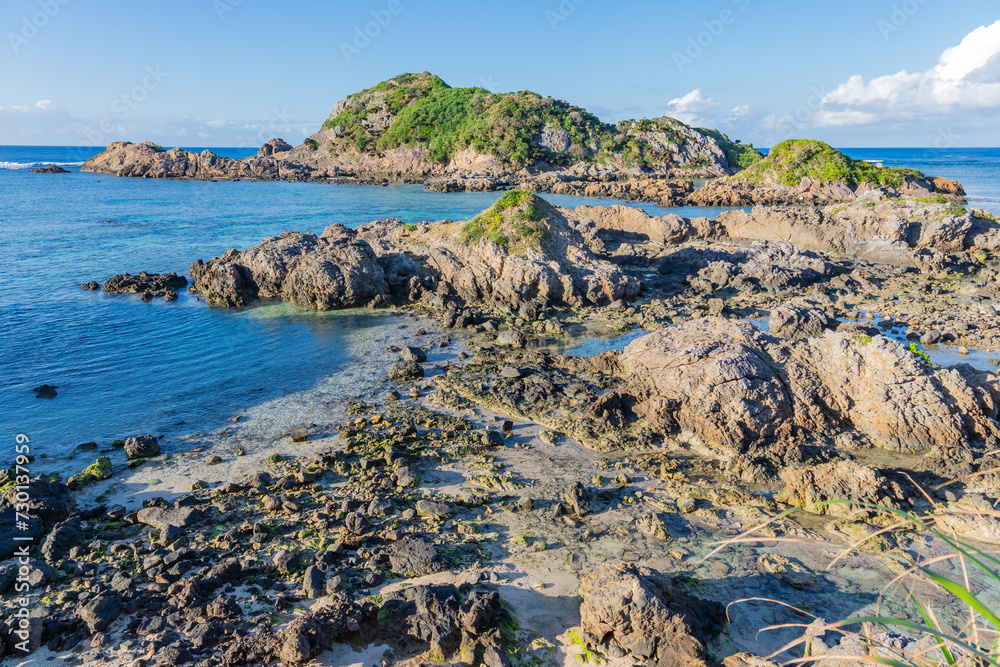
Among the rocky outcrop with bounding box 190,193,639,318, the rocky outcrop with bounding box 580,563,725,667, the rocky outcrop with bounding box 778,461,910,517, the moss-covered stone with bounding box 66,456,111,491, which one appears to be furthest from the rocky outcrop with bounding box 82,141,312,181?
the rocky outcrop with bounding box 580,563,725,667

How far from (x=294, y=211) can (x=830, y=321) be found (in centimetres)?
5159

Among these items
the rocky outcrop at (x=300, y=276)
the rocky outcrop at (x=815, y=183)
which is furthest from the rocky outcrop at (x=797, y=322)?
the rocky outcrop at (x=815, y=183)

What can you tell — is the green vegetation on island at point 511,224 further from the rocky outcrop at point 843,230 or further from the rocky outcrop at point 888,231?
the rocky outcrop at point 888,231

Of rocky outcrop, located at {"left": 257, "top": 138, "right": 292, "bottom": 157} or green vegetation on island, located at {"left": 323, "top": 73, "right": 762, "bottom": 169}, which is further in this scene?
rocky outcrop, located at {"left": 257, "top": 138, "right": 292, "bottom": 157}

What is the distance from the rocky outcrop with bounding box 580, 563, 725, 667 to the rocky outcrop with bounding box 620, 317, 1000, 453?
233 inches

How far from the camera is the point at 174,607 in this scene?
877 cm

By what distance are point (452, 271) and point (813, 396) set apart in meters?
16.8

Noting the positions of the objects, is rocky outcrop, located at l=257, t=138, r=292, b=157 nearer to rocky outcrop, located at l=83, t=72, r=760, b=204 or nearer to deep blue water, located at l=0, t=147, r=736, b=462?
rocky outcrop, located at l=83, t=72, r=760, b=204

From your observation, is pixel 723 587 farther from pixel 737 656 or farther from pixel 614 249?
pixel 614 249

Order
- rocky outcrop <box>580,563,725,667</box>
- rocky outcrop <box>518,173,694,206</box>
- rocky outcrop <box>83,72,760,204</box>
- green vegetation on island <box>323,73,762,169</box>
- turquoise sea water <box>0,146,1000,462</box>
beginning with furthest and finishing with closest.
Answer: green vegetation on island <box>323,73,762,169</box> < rocky outcrop <box>83,72,760,204</box> < rocky outcrop <box>518,173,694,206</box> < turquoise sea water <box>0,146,1000,462</box> < rocky outcrop <box>580,563,725,667</box>

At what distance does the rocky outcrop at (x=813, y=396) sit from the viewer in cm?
1336

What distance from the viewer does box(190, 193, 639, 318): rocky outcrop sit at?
82.5 ft

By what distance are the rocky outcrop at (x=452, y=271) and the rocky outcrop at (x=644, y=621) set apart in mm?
15997

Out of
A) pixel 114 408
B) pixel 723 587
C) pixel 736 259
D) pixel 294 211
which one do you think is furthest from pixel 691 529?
pixel 294 211
